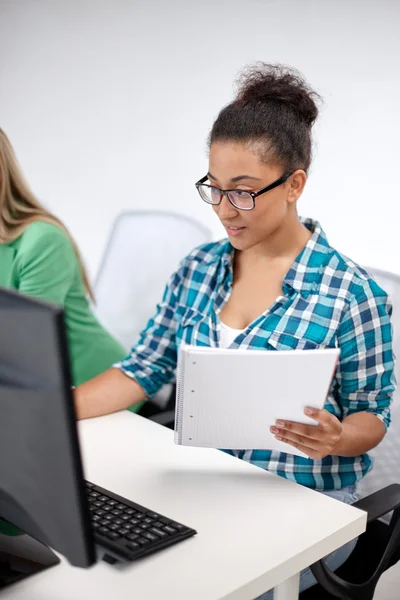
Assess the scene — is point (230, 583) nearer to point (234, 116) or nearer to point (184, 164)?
point (234, 116)

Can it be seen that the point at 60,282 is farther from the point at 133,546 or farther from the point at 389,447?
the point at 133,546

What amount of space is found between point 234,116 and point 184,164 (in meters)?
1.13

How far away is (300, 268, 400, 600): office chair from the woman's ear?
0.27m

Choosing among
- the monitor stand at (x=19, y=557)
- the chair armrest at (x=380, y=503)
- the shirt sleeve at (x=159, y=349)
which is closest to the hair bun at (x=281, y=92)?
the shirt sleeve at (x=159, y=349)

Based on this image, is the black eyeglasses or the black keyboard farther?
the black eyeglasses

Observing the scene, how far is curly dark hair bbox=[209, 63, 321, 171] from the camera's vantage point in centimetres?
162

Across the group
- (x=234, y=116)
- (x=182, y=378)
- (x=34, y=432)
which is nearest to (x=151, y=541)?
(x=182, y=378)

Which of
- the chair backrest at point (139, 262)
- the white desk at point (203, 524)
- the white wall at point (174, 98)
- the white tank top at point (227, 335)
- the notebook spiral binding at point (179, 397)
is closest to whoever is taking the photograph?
the white desk at point (203, 524)

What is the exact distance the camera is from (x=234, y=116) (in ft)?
5.44

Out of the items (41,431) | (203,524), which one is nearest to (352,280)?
(203,524)

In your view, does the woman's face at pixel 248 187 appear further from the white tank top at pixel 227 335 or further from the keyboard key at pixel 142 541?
the keyboard key at pixel 142 541

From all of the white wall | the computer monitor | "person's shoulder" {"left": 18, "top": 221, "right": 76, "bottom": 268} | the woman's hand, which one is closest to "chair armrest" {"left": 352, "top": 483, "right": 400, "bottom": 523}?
the woman's hand

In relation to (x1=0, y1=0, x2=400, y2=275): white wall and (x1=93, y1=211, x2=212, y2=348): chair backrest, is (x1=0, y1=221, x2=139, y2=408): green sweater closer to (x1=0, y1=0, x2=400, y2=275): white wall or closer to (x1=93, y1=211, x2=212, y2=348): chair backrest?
(x1=93, y1=211, x2=212, y2=348): chair backrest

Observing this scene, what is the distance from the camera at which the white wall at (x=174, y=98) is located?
2.20m
